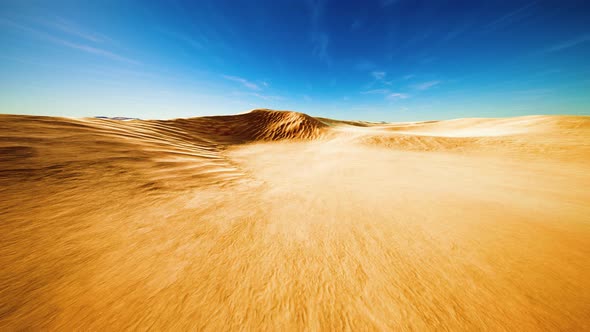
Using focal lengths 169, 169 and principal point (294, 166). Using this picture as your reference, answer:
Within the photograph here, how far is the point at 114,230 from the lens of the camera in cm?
246

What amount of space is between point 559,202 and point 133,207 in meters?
8.90

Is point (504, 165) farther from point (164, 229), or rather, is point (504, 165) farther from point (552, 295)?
point (164, 229)

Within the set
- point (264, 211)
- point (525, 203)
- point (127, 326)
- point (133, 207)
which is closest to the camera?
point (127, 326)

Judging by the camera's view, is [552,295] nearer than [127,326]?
No

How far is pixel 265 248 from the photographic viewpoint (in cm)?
243

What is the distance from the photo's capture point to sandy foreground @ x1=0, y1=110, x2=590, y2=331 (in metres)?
1.58

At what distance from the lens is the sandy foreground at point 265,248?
5.17 ft

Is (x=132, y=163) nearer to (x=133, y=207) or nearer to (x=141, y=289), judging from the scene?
(x=133, y=207)

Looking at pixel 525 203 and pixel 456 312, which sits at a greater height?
pixel 525 203

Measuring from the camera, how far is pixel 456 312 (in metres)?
1.63

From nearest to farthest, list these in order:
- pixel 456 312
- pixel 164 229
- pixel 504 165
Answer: pixel 456 312, pixel 164 229, pixel 504 165

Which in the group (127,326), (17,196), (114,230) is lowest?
(127,326)

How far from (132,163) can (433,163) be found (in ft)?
36.1

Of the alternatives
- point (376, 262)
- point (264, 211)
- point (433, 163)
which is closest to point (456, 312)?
point (376, 262)
